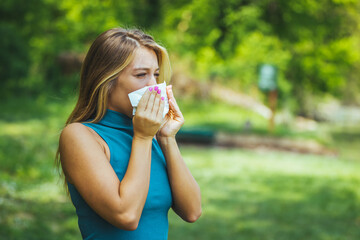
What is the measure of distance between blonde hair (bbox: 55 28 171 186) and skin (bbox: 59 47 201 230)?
3cm

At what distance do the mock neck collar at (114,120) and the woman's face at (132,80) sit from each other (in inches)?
0.7

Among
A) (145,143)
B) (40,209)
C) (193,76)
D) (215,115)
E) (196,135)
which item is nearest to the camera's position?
(145,143)

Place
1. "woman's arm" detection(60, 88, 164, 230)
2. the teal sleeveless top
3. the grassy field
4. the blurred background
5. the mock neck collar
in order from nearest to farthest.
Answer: "woman's arm" detection(60, 88, 164, 230)
the teal sleeveless top
the mock neck collar
the grassy field
the blurred background

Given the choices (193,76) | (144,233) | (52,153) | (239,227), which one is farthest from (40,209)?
(193,76)

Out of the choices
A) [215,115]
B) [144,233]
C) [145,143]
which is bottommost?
[215,115]

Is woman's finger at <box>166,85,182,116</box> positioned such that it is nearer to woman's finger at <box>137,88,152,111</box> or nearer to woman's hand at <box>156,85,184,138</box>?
woman's hand at <box>156,85,184,138</box>

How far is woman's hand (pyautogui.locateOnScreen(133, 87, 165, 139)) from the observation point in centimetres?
147

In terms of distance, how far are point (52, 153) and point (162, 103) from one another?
8216 mm

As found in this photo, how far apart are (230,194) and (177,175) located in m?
6.20

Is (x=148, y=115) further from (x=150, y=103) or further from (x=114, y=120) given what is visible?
(x=114, y=120)

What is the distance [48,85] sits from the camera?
1950 cm

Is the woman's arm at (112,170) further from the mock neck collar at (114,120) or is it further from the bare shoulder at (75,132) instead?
the mock neck collar at (114,120)

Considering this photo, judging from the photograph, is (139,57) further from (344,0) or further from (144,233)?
(344,0)

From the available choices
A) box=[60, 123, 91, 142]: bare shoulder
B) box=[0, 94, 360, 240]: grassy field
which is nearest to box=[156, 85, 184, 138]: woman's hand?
box=[60, 123, 91, 142]: bare shoulder
